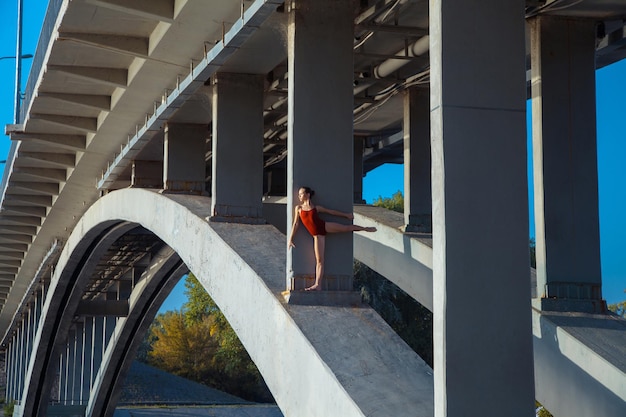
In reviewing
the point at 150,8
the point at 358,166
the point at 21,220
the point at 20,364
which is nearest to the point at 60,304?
the point at 21,220

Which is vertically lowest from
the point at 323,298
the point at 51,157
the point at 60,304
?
the point at 60,304

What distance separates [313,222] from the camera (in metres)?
9.55

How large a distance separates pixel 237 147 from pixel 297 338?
5.08 metres

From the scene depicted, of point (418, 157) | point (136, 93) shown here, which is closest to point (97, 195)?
point (136, 93)

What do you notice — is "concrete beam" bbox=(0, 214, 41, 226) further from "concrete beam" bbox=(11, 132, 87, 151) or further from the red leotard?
the red leotard

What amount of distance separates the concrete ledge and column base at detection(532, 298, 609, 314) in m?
2.15

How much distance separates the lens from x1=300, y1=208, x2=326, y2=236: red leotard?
9.53 metres

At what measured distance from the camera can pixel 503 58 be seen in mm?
7035

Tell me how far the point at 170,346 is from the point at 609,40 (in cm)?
6227

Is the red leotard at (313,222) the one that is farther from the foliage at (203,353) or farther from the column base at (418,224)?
the foliage at (203,353)

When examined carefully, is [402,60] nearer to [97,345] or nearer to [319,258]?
[319,258]

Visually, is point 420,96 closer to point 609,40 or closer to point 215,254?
point 609,40

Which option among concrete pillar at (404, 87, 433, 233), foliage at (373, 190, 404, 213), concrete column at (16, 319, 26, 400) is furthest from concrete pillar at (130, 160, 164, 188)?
foliage at (373, 190, 404, 213)

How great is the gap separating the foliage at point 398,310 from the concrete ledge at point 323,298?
140 feet
